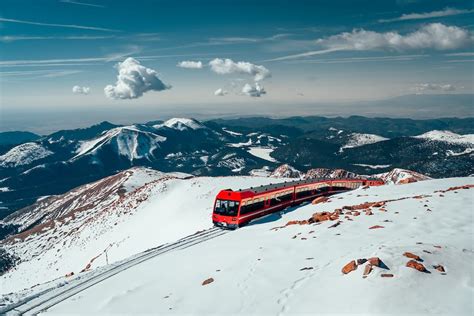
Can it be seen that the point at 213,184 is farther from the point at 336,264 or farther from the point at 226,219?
the point at 336,264

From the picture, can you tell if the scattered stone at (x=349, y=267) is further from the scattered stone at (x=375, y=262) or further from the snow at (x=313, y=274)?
the scattered stone at (x=375, y=262)

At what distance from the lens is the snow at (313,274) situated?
46.3 ft

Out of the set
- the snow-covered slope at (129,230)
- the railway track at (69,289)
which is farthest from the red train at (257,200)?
the snow-covered slope at (129,230)

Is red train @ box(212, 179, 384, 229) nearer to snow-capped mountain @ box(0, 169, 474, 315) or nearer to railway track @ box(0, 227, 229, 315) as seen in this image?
snow-capped mountain @ box(0, 169, 474, 315)

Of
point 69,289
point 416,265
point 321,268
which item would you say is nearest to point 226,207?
point 69,289

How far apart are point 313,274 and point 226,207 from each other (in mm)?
20500

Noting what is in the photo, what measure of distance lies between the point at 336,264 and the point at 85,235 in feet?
256

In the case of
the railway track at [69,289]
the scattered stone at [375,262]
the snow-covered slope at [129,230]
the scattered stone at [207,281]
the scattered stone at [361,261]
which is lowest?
the snow-covered slope at [129,230]

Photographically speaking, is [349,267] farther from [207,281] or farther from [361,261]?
[207,281]

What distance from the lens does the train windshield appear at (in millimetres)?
36750

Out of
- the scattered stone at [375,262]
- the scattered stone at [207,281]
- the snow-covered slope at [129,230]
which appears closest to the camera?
the scattered stone at [375,262]

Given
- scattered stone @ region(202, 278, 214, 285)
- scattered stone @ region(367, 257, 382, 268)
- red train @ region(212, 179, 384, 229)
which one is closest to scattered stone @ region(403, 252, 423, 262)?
scattered stone @ region(367, 257, 382, 268)

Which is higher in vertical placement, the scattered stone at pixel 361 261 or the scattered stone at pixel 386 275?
the scattered stone at pixel 386 275

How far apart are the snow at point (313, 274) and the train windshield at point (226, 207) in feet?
15.5
